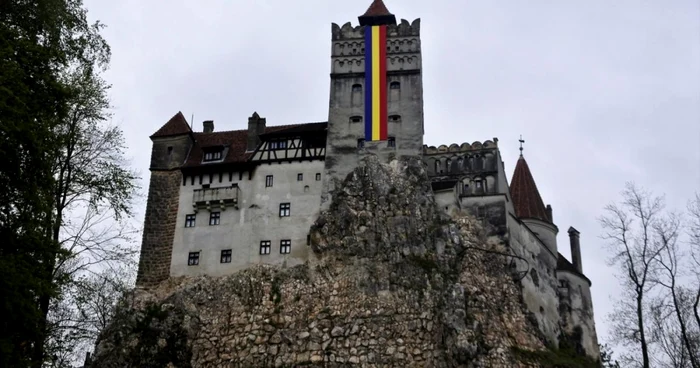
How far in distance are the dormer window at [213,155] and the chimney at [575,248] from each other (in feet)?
76.6

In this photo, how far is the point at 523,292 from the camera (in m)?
46.3

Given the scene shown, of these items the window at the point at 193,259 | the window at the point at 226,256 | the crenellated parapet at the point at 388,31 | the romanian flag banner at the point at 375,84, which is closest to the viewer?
the window at the point at 226,256

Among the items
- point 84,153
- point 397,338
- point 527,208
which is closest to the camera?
point 84,153

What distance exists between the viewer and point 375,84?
1992 inches

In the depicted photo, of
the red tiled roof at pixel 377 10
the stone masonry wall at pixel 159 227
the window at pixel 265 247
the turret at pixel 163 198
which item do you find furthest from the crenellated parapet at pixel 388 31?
the window at pixel 265 247

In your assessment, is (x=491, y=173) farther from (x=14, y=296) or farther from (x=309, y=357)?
(x=14, y=296)

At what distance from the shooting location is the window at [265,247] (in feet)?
152

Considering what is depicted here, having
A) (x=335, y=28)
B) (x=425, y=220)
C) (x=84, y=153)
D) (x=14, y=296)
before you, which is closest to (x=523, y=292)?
(x=425, y=220)

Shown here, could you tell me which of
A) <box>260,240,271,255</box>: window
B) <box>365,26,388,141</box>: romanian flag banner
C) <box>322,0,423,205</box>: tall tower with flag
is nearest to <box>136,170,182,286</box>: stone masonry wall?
<box>260,240,271,255</box>: window

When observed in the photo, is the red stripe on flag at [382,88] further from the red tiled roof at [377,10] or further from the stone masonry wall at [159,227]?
the stone masonry wall at [159,227]

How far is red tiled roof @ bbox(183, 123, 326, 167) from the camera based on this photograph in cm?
5028

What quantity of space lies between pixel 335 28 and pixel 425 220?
14794mm

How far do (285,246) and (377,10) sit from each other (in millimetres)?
17605

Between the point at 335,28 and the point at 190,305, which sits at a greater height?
the point at 335,28
